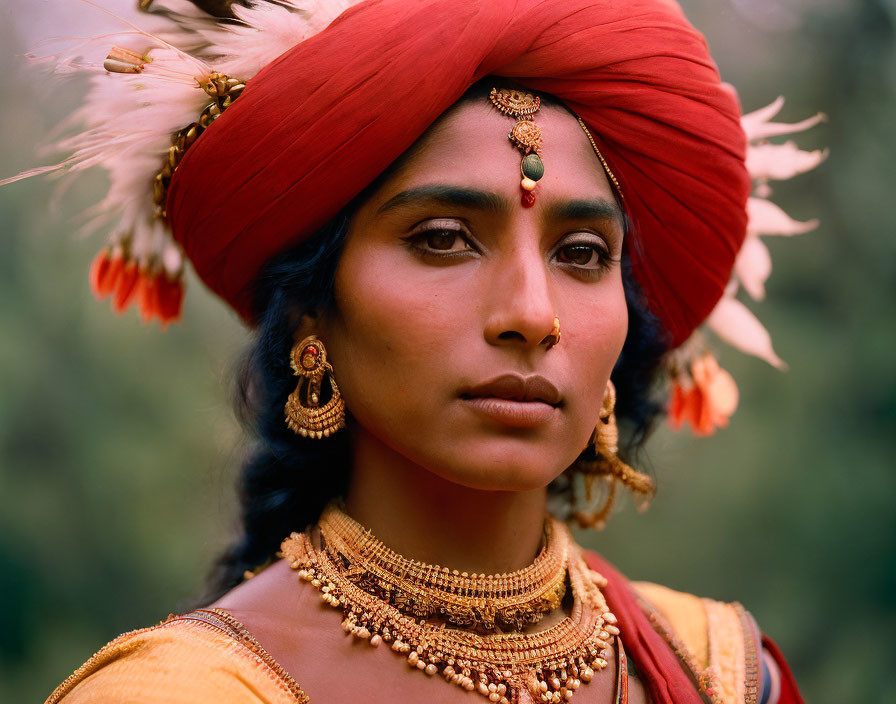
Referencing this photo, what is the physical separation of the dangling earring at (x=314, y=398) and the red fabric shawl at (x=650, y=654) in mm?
697

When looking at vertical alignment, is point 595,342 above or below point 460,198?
below

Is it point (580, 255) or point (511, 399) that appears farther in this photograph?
point (580, 255)

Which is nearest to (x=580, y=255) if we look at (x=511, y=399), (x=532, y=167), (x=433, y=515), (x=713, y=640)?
(x=532, y=167)

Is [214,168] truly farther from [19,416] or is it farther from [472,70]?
[19,416]

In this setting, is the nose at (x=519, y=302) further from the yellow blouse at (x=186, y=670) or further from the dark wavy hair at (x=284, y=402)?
the yellow blouse at (x=186, y=670)

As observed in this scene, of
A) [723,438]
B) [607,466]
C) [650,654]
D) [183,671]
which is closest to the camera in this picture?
[183,671]

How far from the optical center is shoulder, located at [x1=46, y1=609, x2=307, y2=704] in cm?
136

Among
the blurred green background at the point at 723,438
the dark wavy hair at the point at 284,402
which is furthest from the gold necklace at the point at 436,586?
the blurred green background at the point at 723,438

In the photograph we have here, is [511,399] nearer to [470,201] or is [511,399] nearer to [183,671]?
[470,201]

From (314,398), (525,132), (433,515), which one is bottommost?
(433,515)

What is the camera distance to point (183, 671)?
54.5 inches

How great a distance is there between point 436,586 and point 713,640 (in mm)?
742

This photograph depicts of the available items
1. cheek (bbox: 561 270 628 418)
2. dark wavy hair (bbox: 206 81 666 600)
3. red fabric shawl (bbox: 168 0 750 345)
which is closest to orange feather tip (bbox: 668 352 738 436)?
dark wavy hair (bbox: 206 81 666 600)

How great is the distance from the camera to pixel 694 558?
337 cm
